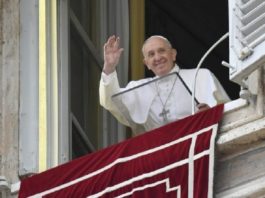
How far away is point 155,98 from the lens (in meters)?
11.1

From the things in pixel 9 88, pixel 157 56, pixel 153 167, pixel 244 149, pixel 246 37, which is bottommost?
pixel 153 167

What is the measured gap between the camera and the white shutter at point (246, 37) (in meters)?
9.84

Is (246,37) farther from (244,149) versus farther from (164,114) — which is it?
(164,114)

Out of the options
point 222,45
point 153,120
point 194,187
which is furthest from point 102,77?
point 222,45

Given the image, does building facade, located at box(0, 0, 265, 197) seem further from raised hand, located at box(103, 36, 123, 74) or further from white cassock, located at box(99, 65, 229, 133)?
raised hand, located at box(103, 36, 123, 74)

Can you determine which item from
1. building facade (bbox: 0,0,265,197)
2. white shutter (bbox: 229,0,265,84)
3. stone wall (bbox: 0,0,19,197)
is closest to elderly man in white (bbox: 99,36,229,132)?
building facade (bbox: 0,0,265,197)

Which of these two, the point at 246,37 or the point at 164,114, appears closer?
the point at 246,37

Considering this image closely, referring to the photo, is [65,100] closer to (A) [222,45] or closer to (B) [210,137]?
(B) [210,137]

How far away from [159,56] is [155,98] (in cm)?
22

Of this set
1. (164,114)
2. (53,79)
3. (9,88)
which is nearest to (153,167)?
(164,114)

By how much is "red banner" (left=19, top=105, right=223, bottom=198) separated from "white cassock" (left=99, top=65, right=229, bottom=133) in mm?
428

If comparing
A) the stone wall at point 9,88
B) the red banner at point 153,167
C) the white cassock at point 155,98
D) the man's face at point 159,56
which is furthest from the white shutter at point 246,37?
the stone wall at point 9,88

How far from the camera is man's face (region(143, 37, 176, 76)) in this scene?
36.1 ft

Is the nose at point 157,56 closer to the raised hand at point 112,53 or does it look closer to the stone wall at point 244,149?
Result: the raised hand at point 112,53
